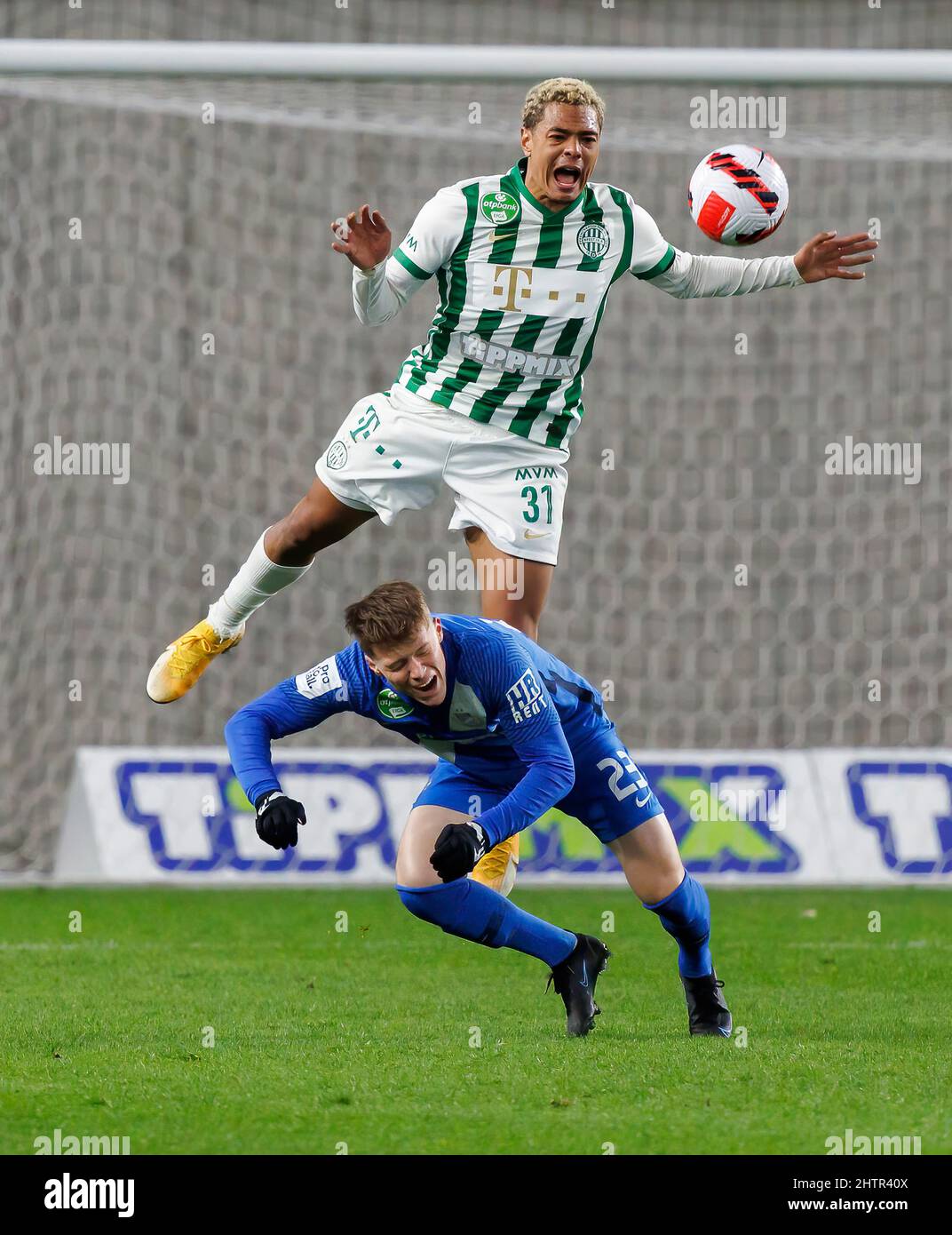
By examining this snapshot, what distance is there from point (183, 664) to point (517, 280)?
5.57 ft

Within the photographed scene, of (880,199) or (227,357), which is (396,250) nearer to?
(227,357)

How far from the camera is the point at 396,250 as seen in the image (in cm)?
527

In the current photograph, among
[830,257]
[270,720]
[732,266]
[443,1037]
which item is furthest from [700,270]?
[443,1037]

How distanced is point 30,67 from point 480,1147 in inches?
162

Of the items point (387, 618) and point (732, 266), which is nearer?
point (387, 618)

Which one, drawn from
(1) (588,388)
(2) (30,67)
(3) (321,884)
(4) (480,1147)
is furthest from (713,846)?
(4) (480,1147)

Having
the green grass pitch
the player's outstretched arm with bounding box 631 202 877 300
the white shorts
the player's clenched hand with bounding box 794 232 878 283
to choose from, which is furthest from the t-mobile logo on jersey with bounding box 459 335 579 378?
the green grass pitch

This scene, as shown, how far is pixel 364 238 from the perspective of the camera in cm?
504

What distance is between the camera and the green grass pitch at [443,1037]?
3477 mm

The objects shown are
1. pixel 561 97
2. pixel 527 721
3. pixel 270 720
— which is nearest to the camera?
pixel 527 721

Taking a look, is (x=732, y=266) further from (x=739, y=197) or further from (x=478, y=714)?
(x=478, y=714)

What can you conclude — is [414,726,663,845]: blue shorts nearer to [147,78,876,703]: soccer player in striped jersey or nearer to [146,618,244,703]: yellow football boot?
[147,78,876,703]: soccer player in striped jersey

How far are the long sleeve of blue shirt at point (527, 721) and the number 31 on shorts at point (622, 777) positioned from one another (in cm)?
36

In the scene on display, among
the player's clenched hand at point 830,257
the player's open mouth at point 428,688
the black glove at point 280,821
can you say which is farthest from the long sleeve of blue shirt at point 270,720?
the player's clenched hand at point 830,257
